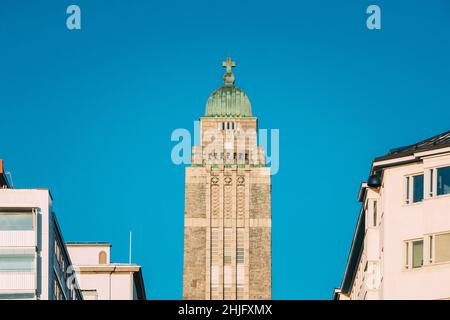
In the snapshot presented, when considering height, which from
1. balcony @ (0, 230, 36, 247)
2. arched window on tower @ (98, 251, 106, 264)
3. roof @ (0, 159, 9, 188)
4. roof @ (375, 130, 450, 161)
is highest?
roof @ (0, 159, 9, 188)

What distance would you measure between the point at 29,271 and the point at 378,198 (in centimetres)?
2196

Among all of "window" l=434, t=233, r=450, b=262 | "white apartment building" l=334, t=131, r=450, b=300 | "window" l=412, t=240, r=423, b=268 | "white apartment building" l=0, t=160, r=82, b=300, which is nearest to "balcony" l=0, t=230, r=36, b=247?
"white apartment building" l=0, t=160, r=82, b=300

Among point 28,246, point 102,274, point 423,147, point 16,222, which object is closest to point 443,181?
point 423,147

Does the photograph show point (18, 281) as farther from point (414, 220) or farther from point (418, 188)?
point (414, 220)

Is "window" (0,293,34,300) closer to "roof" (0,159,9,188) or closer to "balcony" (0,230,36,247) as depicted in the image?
"balcony" (0,230,36,247)

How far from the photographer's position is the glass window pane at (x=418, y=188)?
52375 mm

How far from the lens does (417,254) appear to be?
51.8m

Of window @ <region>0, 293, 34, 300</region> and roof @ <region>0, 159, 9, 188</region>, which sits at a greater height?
roof @ <region>0, 159, 9, 188</region>

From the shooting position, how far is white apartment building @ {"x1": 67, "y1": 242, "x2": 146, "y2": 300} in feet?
396

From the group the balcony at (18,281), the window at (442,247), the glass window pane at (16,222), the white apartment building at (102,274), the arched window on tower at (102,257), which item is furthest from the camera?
the arched window on tower at (102,257)

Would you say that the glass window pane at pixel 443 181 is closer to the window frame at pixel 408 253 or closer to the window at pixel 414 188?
the window at pixel 414 188

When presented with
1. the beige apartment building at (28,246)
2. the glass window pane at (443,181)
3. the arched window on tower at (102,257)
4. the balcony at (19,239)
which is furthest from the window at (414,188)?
the arched window on tower at (102,257)

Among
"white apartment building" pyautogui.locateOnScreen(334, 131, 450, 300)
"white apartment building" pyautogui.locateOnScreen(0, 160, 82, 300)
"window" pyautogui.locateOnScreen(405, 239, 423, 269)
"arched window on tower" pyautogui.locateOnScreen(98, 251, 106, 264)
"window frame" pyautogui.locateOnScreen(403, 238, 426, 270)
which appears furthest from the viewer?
"arched window on tower" pyautogui.locateOnScreen(98, 251, 106, 264)
